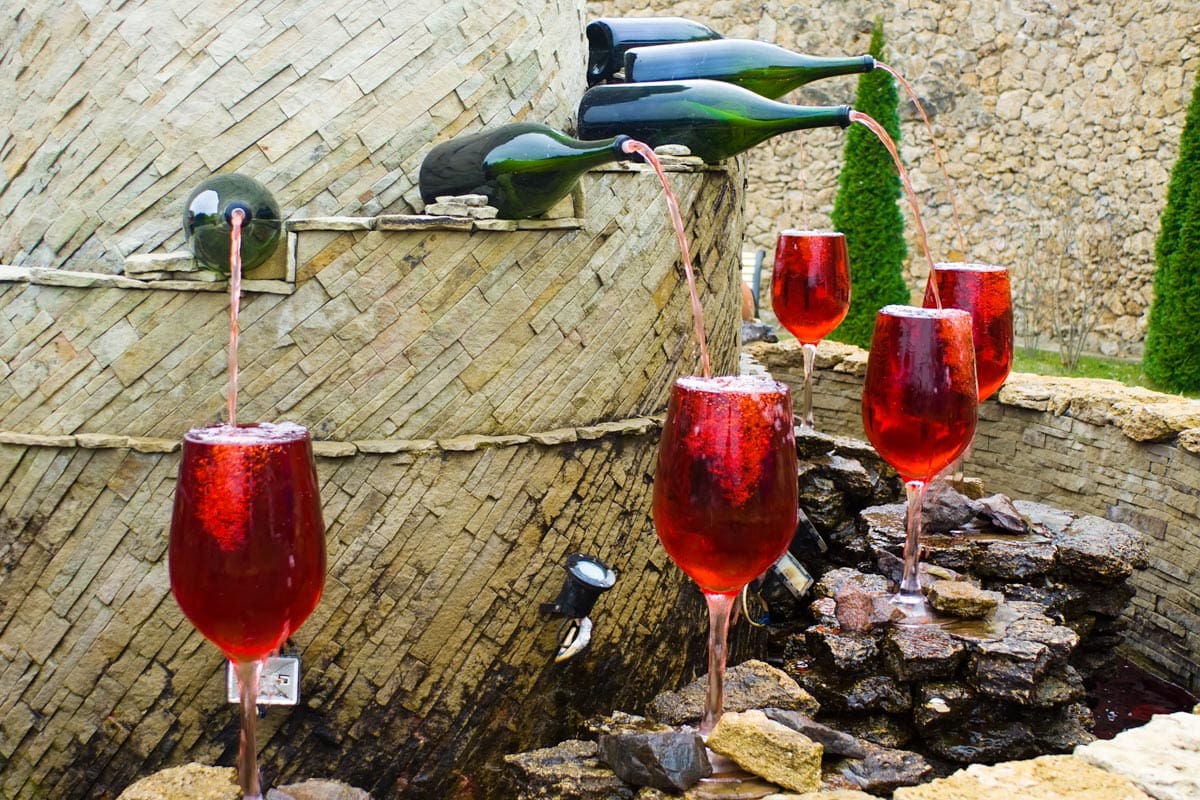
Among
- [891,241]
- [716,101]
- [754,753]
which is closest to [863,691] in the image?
[754,753]

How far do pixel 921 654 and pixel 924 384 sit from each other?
520mm

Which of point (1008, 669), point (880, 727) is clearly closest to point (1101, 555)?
point (1008, 669)

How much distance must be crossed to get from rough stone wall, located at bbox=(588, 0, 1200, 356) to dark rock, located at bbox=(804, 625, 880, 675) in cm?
944

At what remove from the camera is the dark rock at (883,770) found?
1924mm

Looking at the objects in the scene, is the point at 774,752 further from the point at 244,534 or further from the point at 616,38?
the point at 616,38

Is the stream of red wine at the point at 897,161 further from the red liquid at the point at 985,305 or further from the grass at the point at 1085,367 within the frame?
the grass at the point at 1085,367

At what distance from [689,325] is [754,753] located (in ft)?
4.46

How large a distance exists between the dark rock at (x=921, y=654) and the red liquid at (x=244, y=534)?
1218mm

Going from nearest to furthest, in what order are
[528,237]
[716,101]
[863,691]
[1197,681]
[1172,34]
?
[863,691] < [528,237] < [716,101] < [1197,681] < [1172,34]

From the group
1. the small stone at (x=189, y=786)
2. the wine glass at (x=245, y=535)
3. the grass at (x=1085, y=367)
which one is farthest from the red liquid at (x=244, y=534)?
the grass at (x=1085, y=367)

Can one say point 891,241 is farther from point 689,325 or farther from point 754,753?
point 754,753

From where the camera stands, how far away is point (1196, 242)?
27.3 ft

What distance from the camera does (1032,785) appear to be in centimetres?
172

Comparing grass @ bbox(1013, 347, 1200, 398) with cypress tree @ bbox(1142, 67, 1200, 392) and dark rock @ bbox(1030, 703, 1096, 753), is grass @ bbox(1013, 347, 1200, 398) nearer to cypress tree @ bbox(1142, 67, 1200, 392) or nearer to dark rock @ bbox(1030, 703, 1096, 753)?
cypress tree @ bbox(1142, 67, 1200, 392)
